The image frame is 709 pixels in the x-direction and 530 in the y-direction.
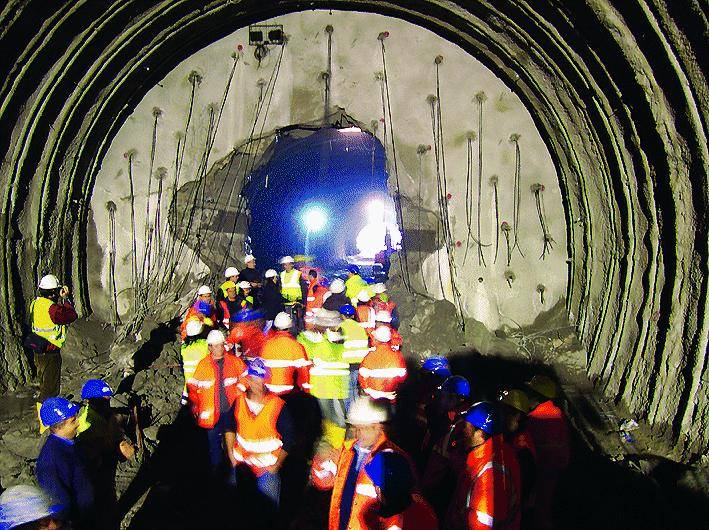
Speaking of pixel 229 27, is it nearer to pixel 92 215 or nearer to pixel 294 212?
pixel 92 215

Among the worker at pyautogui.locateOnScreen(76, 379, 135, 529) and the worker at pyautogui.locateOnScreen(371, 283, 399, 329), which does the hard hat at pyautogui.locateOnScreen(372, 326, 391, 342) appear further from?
the worker at pyautogui.locateOnScreen(76, 379, 135, 529)

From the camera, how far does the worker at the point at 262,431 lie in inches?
185

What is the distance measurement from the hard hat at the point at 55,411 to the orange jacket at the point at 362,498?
2.11m

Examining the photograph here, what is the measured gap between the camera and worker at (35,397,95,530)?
12.2ft

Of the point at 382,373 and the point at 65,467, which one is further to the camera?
the point at 382,373

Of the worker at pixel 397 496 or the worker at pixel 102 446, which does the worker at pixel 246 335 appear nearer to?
the worker at pixel 102 446

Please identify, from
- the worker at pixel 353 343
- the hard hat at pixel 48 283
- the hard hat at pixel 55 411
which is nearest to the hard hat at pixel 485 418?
the hard hat at pixel 55 411

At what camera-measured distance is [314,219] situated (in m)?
30.2

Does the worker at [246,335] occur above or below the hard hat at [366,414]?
below

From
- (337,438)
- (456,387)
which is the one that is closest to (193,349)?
(337,438)

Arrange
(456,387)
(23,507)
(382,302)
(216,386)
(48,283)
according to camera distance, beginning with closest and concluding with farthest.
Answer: (23,507), (456,387), (216,386), (48,283), (382,302)

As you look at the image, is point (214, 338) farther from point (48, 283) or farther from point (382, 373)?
point (48, 283)

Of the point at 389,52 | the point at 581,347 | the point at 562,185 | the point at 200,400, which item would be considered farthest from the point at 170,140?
the point at 581,347

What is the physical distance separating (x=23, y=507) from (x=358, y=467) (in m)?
2.00
